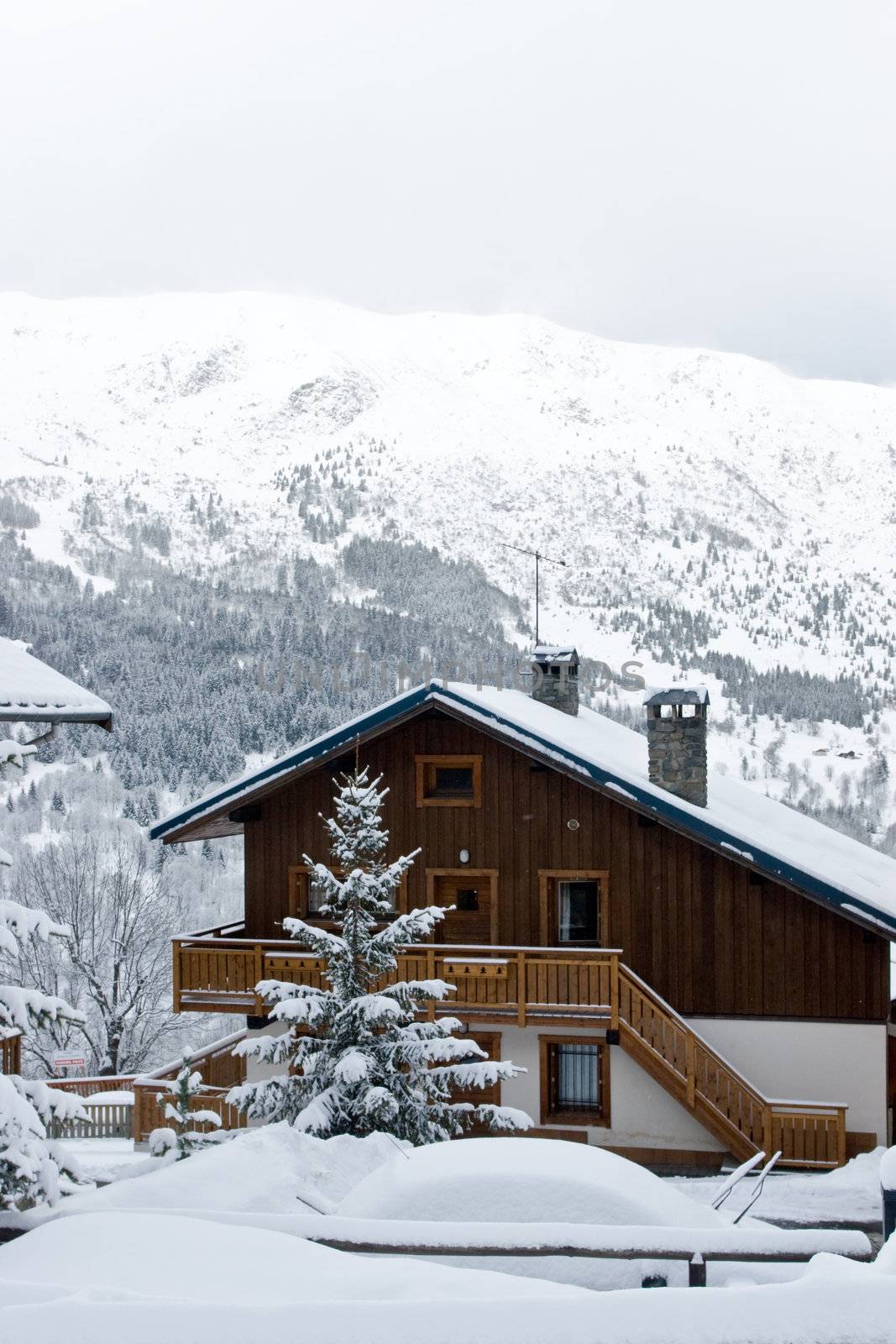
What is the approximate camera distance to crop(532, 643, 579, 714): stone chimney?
24.6 m

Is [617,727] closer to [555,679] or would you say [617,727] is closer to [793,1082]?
[555,679]

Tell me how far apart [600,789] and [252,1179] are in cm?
1079

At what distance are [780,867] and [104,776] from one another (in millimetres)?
93471

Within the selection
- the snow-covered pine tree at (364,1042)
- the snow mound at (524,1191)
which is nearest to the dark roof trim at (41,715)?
the snow mound at (524,1191)

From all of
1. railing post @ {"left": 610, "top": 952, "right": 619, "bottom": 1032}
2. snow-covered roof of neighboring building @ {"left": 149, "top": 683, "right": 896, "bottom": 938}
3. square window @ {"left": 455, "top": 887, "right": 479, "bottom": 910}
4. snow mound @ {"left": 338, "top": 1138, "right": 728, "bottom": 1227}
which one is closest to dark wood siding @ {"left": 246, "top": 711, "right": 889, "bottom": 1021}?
square window @ {"left": 455, "top": 887, "right": 479, "bottom": 910}

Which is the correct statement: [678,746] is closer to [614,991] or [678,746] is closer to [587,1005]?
[614,991]

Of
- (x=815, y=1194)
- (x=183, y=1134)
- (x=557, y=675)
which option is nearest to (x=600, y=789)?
(x=815, y=1194)

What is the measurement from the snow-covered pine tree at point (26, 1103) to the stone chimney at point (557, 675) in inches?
660

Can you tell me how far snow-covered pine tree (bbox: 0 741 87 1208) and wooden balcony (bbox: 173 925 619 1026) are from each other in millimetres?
9695

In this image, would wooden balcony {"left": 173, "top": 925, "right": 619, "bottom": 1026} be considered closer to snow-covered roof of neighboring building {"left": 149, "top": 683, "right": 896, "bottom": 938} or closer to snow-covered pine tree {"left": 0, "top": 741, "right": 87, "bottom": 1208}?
snow-covered roof of neighboring building {"left": 149, "top": 683, "right": 896, "bottom": 938}

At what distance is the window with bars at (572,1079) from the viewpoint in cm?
1852

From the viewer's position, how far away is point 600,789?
1839cm

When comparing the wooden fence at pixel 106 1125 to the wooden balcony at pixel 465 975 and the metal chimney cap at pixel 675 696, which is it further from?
the metal chimney cap at pixel 675 696

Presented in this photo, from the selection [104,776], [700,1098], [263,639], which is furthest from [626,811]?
[263,639]
